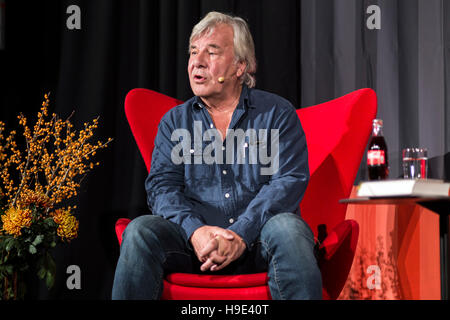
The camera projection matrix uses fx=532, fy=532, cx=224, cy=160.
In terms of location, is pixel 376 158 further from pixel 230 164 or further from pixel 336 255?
pixel 230 164

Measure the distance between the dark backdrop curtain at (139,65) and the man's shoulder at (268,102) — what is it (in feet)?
1.70

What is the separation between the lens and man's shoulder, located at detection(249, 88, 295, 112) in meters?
2.04

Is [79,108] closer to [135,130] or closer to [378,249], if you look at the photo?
[135,130]

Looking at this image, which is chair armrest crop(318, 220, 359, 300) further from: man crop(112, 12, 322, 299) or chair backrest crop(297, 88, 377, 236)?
chair backrest crop(297, 88, 377, 236)

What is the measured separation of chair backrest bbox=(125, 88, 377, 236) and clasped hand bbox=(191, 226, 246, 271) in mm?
614

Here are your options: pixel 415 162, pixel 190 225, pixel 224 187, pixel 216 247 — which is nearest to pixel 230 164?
pixel 224 187

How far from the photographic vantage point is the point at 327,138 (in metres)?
2.22

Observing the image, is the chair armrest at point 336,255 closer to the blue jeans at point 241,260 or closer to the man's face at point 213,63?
the blue jeans at point 241,260

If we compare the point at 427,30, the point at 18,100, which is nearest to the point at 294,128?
the point at 427,30

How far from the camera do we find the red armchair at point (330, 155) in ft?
5.96

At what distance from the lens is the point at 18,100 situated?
8.86 ft

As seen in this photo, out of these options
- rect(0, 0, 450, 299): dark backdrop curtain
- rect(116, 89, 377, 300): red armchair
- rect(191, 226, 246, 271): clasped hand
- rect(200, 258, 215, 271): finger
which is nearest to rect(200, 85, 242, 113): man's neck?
rect(116, 89, 377, 300): red armchair

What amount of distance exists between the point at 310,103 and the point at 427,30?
0.62 metres

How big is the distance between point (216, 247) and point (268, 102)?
718 mm
